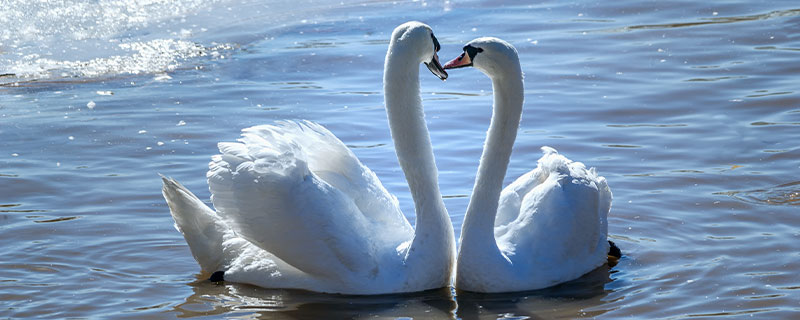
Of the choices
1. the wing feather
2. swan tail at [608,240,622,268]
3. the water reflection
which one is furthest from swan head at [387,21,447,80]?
swan tail at [608,240,622,268]

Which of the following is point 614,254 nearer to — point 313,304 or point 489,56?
point 489,56

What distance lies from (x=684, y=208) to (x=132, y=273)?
3730 mm

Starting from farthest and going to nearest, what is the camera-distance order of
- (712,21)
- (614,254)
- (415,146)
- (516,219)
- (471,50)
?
(712,21) → (614,254) → (516,219) → (415,146) → (471,50)

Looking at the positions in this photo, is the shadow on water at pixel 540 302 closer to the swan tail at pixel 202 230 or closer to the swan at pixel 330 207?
the swan at pixel 330 207

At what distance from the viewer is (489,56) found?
580cm

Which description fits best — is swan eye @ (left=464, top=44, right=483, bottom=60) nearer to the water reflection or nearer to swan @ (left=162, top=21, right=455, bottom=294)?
swan @ (left=162, top=21, right=455, bottom=294)

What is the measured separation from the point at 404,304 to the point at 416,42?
56.3 inches

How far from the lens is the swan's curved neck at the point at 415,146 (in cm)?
590

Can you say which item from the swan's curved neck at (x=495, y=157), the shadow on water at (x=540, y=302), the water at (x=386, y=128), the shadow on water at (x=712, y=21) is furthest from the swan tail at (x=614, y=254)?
the shadow on water at (x=712, y=21)

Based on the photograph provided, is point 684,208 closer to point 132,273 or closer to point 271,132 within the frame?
point 271,132

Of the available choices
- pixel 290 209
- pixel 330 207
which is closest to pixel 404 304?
pixel 330 207

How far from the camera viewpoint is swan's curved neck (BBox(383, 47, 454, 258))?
19.4ft

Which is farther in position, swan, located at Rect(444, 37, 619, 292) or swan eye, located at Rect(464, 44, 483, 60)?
swan, located at Rect(444, 37, 619, 292)

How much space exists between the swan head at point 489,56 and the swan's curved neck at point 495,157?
67 mm
